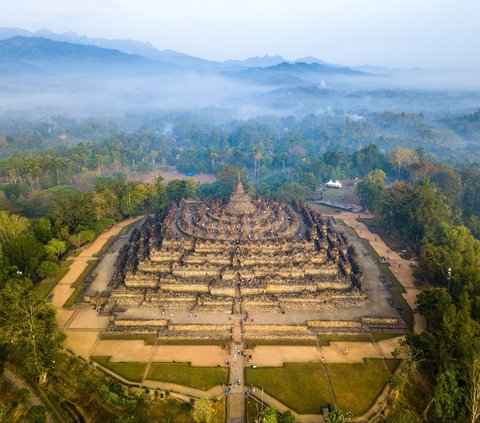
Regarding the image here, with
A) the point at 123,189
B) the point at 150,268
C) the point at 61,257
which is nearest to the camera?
the point at 150,268

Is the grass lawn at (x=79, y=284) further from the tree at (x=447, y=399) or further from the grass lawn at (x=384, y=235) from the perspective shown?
the grass lawn at (x=384, y=235)

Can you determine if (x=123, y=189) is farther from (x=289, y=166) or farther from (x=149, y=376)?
(x=289, y=166)

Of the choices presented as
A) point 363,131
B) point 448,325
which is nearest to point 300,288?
point 448,325

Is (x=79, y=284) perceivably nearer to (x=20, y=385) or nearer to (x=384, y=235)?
(x=20, y=385)

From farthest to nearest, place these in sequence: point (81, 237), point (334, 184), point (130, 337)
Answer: point (334, 184)
point (81, 237)
point (130, 337)

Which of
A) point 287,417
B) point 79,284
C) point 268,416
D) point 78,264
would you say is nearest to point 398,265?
point 287,417

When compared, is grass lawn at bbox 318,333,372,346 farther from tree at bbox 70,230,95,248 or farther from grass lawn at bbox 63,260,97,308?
tree at bbox 70,230,95,248
